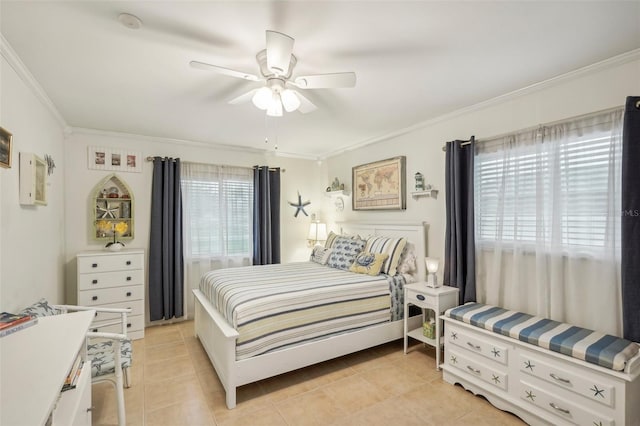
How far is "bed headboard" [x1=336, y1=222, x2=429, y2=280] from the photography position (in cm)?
336

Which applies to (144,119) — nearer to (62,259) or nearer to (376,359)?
(62,259)

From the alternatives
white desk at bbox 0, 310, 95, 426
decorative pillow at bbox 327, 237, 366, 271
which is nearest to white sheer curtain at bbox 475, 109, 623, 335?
decorative pillow at bbox 327, 237, 366, 271

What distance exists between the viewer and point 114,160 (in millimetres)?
3752

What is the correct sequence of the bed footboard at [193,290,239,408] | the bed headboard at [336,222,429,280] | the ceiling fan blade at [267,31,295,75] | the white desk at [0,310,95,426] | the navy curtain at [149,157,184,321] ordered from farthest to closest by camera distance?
the navy curtain at [149,157,184,321], the bed headboard at [336,222,429,280], the bed footboard at [193,290,239,408], the ceiling fan blade at [267,31,295,75], the white desk at [0,310,95,426]

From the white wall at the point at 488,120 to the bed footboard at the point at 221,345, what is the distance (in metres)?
2.29

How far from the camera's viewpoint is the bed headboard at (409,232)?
336 cm

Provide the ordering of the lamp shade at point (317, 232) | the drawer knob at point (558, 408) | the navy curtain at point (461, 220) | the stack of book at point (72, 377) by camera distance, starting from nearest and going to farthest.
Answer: the stack of book at point (72, 377) → the drawer knob at point (558, 408) → the navy curtain at point (461, 220) → the lamp shade at point (317, 232)

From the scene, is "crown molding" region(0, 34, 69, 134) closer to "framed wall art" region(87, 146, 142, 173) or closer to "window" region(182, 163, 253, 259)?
"framed wall art" region(87, 146, 142, 173)

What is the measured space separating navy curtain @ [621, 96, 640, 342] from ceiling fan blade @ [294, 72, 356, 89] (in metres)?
1.79

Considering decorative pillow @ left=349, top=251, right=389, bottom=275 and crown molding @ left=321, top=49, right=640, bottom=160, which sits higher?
crown molding @ left=321, top=49, right=640, bottom=160

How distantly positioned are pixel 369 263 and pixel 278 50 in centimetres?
235

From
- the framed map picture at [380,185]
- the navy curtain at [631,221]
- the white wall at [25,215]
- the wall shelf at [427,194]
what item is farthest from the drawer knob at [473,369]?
the white wall at [25,215]

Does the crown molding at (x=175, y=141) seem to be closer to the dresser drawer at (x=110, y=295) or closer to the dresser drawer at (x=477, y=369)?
the dresser drawer at (x=110, y=295)

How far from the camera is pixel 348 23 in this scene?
1.67m
